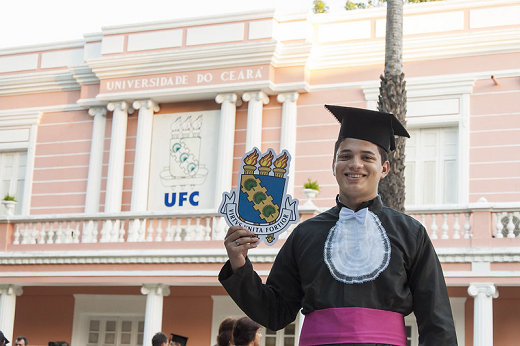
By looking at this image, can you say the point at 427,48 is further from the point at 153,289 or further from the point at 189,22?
the point at 153,289

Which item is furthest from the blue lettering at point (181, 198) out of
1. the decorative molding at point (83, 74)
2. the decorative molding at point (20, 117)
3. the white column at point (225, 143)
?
the decorative molding at point (20, 117)

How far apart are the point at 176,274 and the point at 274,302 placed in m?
12.4

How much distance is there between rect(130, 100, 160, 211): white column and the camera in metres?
17.8

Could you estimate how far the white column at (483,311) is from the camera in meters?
13.6

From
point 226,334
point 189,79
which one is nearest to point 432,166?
point 189,79

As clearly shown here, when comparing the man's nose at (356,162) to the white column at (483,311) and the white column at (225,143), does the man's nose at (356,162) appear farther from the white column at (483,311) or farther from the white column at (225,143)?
the white column at (225,143)

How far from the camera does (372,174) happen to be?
3.42 metres

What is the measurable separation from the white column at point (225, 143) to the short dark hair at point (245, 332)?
10354 mm

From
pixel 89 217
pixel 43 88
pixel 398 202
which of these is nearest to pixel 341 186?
pixel 398 202

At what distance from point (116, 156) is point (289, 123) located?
147 inches

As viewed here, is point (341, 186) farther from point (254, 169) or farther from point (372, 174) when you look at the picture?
point (254, 169)

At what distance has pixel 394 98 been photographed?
12.9m

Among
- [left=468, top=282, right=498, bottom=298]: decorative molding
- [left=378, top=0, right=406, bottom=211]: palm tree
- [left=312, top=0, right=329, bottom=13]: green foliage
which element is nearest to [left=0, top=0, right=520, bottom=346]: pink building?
[left=468, top=282, right=498, bottom=298]: decorative molding

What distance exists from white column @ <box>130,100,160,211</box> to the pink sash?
14.6 meters
